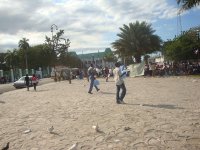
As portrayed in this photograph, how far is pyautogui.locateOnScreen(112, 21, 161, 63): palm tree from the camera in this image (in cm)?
4766

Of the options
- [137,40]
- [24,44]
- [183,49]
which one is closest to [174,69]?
[183,49]

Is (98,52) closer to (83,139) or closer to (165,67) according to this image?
(165,67)

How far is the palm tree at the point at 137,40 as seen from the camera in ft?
156

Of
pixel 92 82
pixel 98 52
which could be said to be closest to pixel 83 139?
pixel 92 82

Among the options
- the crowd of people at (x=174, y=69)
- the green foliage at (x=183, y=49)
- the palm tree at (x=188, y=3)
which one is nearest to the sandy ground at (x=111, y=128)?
the palm tree at (x=188, y=3)

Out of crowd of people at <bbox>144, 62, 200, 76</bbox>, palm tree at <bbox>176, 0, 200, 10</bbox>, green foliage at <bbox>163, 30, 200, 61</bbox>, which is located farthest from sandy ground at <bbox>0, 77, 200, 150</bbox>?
green foliage at <bbox>163, 30, 200, 61</bbox>

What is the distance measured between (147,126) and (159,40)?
138 ft

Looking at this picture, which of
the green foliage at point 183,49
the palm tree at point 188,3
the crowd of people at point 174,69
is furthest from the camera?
the green foliage at point 183,49

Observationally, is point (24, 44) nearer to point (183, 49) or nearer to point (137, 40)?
point (137, 40)

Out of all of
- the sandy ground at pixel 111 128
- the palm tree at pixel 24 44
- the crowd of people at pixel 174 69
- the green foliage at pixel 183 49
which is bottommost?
the sandy ground at pixel 111 128

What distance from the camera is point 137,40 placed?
156 ft

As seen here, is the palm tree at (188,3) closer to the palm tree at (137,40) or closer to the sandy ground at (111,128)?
the sandy ground at (111,128)

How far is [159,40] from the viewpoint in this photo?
164 ft

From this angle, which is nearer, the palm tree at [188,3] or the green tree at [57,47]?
the palm tree at [188,3]
